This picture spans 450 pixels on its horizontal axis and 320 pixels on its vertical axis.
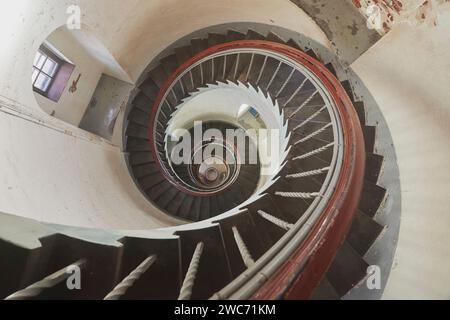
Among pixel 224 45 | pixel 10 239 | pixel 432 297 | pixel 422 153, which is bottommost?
pixel 10 239

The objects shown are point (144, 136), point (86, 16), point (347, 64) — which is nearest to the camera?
point (86, 16)

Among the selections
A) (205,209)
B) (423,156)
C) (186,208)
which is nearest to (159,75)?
(186,208)

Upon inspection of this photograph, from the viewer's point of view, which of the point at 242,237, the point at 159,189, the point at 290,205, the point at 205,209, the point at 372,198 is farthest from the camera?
the point at 205,209

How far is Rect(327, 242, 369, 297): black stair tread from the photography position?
2.21 m

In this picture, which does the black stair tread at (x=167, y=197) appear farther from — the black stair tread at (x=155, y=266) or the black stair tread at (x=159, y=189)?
the black stair tread at (x=155, y=266)

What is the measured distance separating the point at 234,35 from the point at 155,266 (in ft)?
16.8

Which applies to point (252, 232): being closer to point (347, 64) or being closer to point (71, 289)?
point (71, 289)

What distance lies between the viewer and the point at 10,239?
1.72m

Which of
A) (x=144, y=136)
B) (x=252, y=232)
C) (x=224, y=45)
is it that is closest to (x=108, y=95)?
(x=144, y=136)

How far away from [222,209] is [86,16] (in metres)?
5.44

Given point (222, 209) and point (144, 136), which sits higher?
point (144, 136)

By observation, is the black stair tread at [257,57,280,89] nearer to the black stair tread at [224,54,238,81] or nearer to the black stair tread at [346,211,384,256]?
the black stair tread at [224,54,238,81]

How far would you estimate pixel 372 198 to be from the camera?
2.96 meters

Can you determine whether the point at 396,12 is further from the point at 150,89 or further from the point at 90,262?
the point at 150,89
